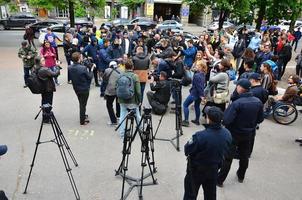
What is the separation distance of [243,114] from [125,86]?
2.62 meters

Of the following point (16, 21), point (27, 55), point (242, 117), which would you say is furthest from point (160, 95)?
point (16, 21)

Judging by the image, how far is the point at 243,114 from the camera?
17.1 feet

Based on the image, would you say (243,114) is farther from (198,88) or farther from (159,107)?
(159,107)

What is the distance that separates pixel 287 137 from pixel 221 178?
3287 mm

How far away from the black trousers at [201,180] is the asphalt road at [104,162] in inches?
32.7

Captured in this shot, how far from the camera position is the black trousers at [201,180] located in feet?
14.4

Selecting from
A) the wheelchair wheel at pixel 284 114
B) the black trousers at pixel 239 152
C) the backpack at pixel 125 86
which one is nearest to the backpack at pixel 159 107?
the backpack at pixel 125 86

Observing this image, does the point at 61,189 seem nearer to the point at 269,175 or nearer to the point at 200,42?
the point at 269,175

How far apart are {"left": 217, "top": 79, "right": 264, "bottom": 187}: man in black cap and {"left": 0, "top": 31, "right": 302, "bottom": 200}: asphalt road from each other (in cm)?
79

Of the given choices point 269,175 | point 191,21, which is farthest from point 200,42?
point 191,21

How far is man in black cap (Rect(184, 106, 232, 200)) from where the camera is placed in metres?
4.15

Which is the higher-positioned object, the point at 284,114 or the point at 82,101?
the point at 82,101

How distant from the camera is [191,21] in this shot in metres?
47.0

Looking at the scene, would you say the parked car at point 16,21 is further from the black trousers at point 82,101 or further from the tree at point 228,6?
the black trousers at point 82,101
